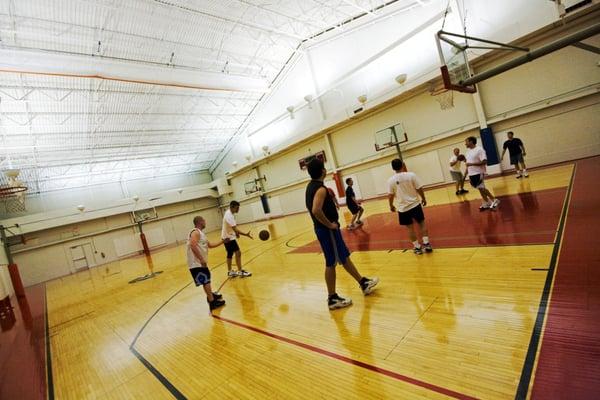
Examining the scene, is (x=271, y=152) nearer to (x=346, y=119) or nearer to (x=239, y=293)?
(x=346, y=119)

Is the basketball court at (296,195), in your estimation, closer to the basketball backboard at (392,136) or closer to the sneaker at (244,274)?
the basketball backboard at (392,136)

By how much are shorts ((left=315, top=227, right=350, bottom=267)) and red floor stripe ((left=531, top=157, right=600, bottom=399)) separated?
196cm

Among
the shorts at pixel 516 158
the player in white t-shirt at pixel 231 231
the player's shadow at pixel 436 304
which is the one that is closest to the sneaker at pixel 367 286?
the player's shadow at pixel 436 304

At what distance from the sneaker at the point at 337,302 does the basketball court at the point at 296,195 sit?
11cm

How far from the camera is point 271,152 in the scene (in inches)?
811

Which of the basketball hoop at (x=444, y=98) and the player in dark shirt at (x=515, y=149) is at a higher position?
the basketball hoop at (x=444, y=98)

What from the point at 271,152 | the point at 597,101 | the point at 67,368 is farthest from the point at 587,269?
the point at 271,152

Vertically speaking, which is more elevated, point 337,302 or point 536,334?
point 337,302

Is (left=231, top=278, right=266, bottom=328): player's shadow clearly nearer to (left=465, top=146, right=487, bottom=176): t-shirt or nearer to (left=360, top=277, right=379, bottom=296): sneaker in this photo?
(left=360, top=277, right=379, bottom=296): sneaker

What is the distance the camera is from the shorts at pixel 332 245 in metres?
3.61

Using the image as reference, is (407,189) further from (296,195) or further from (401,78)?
(296,195)

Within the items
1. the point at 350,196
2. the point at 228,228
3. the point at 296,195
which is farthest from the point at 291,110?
the point at 228,228

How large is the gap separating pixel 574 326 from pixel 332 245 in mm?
2220

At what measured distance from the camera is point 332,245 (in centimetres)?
362
